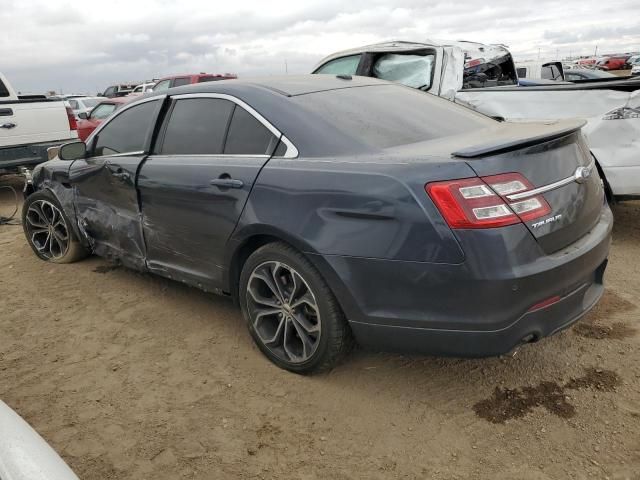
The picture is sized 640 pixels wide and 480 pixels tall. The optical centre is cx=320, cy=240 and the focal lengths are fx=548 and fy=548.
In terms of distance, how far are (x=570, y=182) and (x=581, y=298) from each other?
54cm

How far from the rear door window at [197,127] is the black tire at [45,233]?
162cm

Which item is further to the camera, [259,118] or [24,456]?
[259,118]

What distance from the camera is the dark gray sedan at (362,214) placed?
88.2 inches

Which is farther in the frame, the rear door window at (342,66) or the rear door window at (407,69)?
the rear door window at (342,66)

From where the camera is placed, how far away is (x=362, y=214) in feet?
7.85

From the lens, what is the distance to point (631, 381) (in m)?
2.77

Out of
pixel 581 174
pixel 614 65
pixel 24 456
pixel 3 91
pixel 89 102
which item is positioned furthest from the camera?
pixel 614 65

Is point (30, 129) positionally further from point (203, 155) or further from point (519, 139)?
point (519, 139)

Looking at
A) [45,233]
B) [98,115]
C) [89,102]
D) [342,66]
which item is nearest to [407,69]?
[342,66]

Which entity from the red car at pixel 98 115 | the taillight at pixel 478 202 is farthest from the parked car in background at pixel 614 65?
the taillight at pixel 478 202

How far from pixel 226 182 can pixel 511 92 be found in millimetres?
3494

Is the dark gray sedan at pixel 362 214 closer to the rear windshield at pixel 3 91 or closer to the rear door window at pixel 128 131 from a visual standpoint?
the rear door window at pixel 128 131

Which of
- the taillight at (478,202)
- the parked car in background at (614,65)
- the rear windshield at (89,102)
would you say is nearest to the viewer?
the taillight at (478,202)

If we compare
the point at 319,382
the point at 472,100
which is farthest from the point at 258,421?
the point at 472,100
